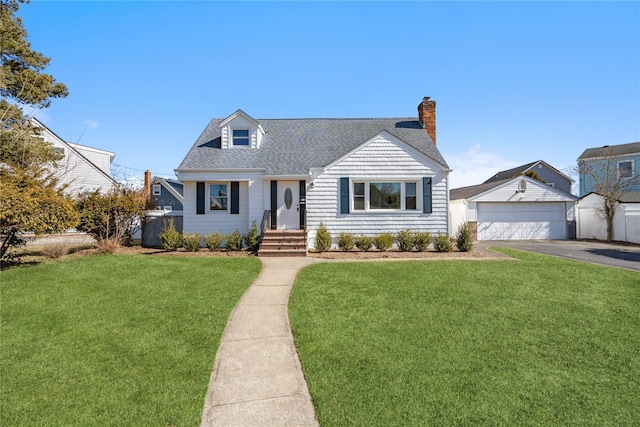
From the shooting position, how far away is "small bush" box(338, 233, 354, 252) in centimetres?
1268

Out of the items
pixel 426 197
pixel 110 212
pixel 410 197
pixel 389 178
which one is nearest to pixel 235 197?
pixel 110 212

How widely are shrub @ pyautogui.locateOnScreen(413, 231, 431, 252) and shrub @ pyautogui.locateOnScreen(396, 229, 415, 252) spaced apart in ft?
0.53

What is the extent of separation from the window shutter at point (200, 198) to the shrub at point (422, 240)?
959 cm

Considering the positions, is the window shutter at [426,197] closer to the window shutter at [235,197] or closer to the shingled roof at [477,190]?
the shingled roof at [477,190]

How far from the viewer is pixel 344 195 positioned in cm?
1357

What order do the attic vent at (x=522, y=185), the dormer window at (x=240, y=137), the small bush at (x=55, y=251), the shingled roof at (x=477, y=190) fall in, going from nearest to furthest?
the small bush at (x=55, y=251) < the dormer window at (x=240, y=137) < the attic vent at (x=522, y=185) < the shingled roof at (x=477, y=190)

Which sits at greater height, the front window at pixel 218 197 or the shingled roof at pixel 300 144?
the shingled roof at pixel 300 144

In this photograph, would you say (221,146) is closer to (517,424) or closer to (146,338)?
(146,338)

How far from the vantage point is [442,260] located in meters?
10.3

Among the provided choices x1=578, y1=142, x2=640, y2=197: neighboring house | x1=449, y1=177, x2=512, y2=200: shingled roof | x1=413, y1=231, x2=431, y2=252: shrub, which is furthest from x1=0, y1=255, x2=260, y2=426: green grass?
x1=578, y1=142, x2=640, y2=197: neighboring house

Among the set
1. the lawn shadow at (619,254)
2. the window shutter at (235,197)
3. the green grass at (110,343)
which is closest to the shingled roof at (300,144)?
the window shutter at (235,197)

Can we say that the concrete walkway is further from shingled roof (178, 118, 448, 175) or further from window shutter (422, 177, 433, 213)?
window shutter (422, 177, 433, 213)

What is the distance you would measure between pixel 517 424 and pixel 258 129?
48.6 ft

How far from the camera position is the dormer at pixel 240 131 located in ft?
48.9
